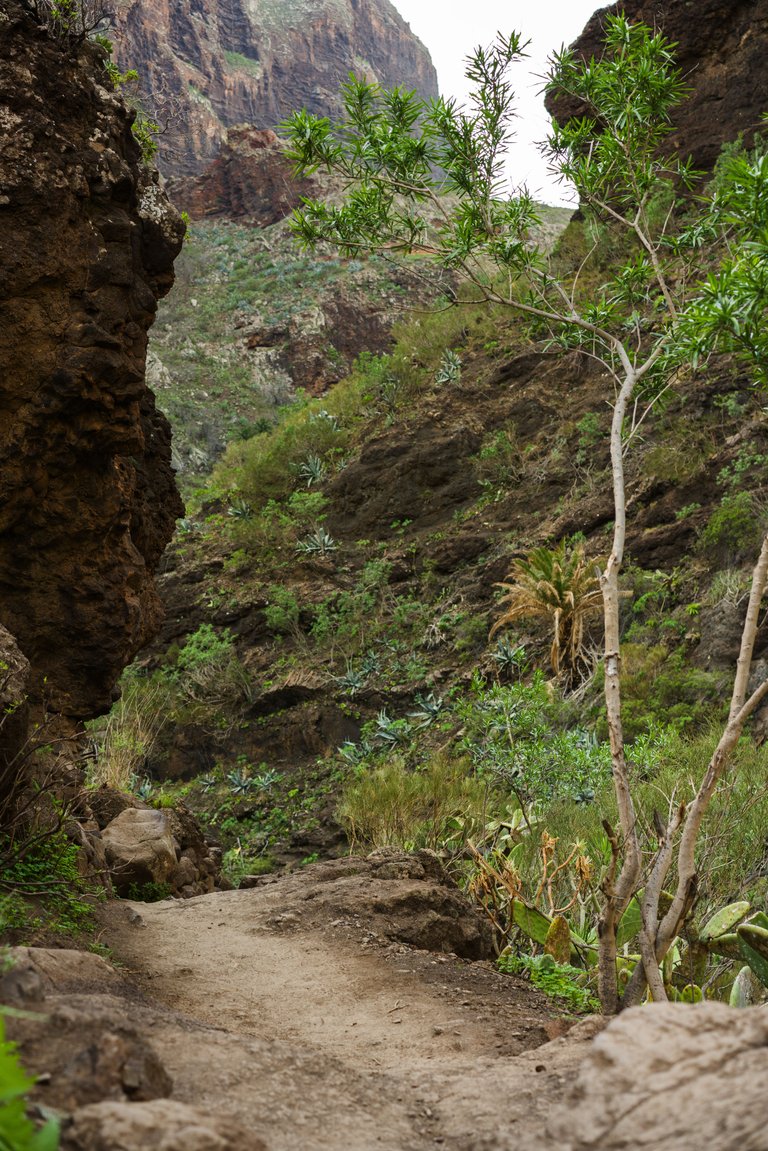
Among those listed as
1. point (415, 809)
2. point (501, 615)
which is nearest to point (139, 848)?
point (415, 809)

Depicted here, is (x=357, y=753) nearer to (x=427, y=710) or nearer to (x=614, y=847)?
(x=427, y=710)

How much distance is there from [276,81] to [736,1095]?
84785 mm

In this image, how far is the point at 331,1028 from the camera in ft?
13.0

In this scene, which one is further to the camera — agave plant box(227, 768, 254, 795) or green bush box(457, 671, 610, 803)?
agave plant box(227, 768, 254, 795)

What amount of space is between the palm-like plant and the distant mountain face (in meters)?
47.9

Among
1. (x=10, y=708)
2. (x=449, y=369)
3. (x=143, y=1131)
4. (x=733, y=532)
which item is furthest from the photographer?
(x=449, y=369)

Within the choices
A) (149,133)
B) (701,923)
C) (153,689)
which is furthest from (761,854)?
(153,689)

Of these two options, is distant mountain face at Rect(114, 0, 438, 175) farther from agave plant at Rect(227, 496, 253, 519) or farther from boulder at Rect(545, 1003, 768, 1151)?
boulder at Rect(545, 1003, 768, 1151)

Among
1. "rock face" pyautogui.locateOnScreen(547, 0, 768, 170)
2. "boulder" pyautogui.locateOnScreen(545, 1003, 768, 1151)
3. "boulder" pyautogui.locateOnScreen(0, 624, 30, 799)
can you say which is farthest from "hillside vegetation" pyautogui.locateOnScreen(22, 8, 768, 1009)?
"boulder" pyautogui.locateOnScreen(0, 624, 30, 799)

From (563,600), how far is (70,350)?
31.0ft

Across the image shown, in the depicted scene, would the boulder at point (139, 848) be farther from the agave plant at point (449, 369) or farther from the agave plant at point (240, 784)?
the agave plant at point (449, 369)

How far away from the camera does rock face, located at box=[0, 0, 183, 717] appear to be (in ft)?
18.1

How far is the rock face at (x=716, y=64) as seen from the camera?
2094 centimetres

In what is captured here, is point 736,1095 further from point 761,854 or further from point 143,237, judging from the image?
point 143,237
